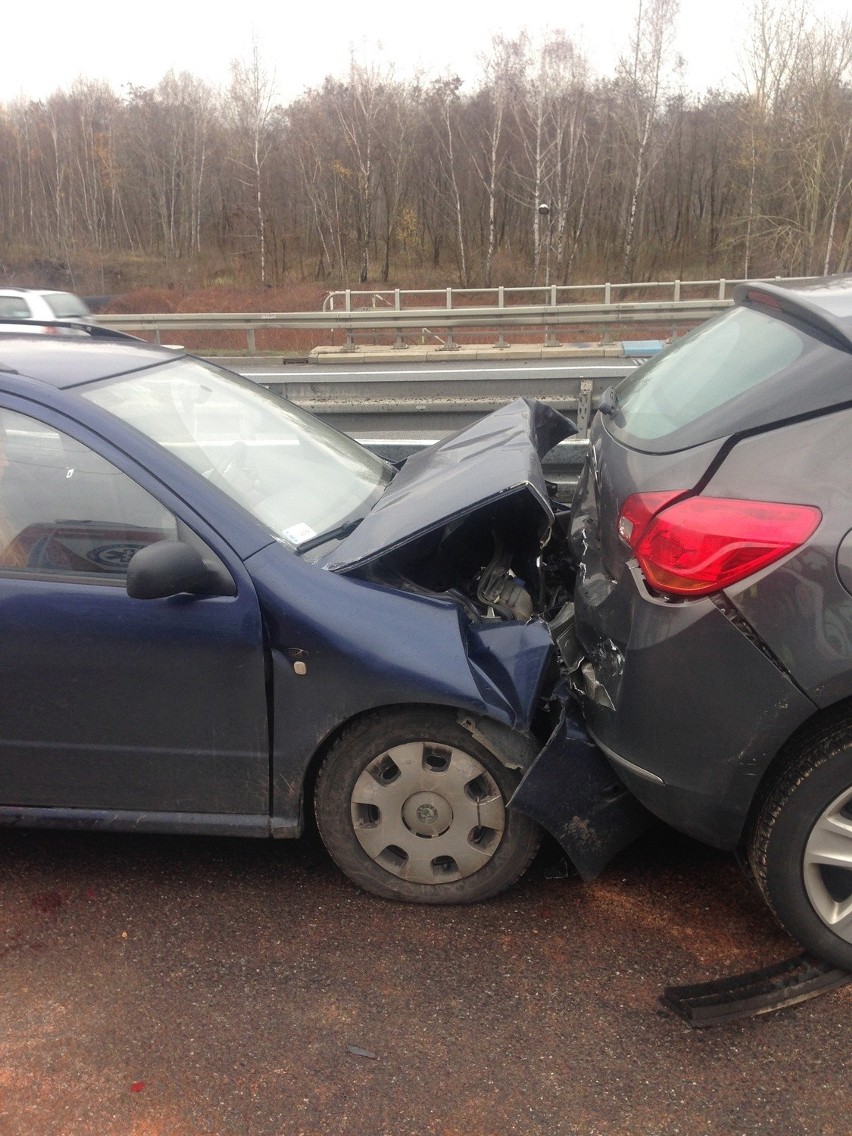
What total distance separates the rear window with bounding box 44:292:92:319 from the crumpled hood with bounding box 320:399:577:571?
1189cm

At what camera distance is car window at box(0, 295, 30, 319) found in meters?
13.4

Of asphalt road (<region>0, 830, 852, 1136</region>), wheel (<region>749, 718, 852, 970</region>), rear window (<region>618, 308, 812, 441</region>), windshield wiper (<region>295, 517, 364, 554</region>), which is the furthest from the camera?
windshield wiper (<region>295, 517, 364, 554</region>)

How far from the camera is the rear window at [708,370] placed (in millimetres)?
2484

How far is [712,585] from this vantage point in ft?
7.29

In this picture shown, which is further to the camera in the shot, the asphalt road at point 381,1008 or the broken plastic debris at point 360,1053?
the broken plastic debris at point 360,1053

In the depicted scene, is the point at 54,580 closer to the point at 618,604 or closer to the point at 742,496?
the point at 618,604

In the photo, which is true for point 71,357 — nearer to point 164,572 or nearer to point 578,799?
point 164,572

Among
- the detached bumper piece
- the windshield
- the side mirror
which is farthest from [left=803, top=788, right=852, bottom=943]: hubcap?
the side mirror

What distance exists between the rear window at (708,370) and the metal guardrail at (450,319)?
54.3 feet

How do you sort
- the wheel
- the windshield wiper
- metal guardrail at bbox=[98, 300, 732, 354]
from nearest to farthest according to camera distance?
1. the wheel
2. the windshield wiper
3. metal guardrail at bbox=[98, 300, 732, 354]

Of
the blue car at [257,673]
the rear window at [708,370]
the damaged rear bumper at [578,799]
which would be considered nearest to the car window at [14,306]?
the blue car at [257,673]

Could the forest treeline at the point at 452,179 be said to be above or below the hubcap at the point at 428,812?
above

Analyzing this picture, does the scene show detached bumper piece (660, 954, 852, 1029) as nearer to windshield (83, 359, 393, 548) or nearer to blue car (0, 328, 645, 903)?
blue car (0, 328, 645, 903)

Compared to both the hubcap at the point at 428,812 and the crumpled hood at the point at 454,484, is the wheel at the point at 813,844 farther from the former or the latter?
the crumpled hood at the point at 454,484
